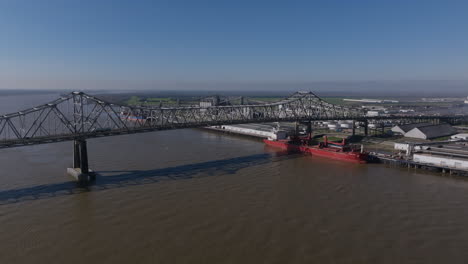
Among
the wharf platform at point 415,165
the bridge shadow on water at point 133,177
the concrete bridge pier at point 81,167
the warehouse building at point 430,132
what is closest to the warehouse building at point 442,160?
the wharf platform at point 415,165

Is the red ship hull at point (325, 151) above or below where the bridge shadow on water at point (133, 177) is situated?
above

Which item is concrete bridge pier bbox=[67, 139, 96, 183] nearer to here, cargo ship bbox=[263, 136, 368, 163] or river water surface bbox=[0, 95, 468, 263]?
river water surface bbox=[0, 95, 468, 263]

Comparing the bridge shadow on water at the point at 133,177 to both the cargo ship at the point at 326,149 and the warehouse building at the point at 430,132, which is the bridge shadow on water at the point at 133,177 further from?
the warehouse building at the point at 430,132

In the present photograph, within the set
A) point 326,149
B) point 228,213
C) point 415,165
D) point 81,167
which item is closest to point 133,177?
point 81,167

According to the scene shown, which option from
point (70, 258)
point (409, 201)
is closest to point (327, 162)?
point (409, 201)

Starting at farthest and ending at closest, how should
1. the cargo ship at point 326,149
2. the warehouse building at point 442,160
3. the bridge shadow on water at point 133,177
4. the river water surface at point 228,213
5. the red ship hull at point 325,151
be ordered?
the cargo ship at point 326,149 → the red ship hull at point 325,151 → the warehouse building at point 442,160 → the bridge shadow on water at point 133,177 → the river water surface at point 228,213

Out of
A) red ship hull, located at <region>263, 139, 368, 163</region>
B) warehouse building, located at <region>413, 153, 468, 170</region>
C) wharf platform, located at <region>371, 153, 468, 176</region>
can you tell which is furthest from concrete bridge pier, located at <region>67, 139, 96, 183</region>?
warehouse building, located at <region>413, 153, 468, 170</region>
